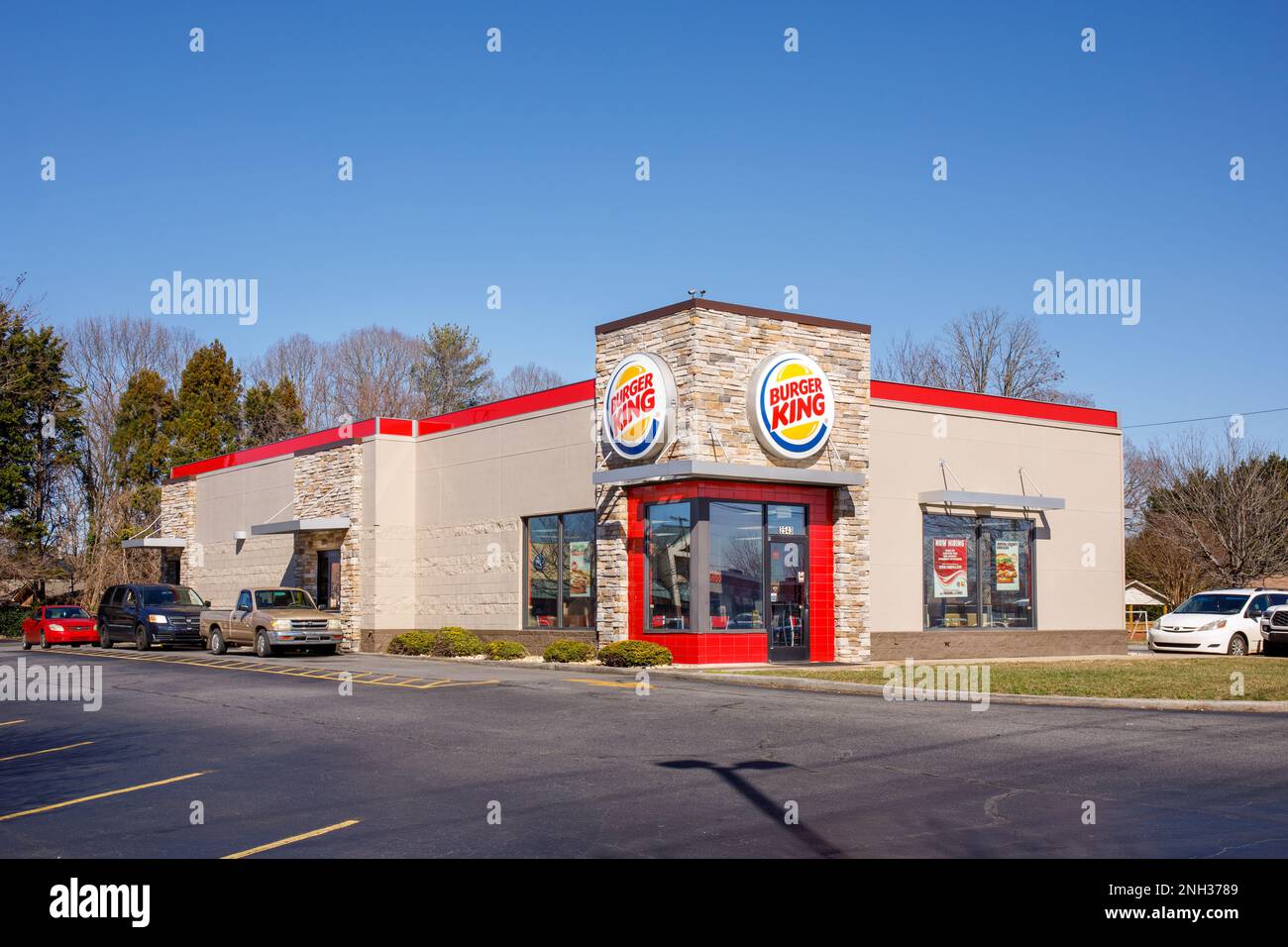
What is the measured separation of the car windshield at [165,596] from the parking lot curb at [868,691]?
479 inches

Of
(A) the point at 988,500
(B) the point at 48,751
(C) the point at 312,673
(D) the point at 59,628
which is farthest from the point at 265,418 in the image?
(B) the point at 48,751

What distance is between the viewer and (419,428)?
34750 mm

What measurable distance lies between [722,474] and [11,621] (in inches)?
1555

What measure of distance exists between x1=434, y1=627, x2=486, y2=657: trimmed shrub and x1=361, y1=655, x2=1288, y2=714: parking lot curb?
192cm

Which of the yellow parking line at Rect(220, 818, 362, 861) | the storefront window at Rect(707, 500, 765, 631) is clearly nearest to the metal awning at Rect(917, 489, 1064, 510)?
the storefront window at Rect(707, 500, 765, 631)

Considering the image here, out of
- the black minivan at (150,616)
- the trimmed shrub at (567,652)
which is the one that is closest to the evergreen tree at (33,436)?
the black minivan at (150,616)

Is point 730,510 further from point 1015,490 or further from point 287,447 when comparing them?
point 287,447

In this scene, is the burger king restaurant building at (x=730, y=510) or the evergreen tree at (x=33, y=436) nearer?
the burger king restaurant building at (x=730, y=510)

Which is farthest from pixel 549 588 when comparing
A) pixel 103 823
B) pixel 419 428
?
pixel 103 823

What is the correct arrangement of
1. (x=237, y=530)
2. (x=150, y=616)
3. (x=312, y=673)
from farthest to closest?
1. (x=237, y=530)
2. (x=150, y=616)
3. (x=312, y=673)

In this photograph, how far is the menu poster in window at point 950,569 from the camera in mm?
29062

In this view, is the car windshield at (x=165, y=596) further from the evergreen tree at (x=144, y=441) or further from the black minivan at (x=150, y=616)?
the evergreen tree at (x=144, y=441)

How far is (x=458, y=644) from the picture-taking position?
2912 centimetres

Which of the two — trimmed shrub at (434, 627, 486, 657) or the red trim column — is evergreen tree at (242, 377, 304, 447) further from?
the red trim column
